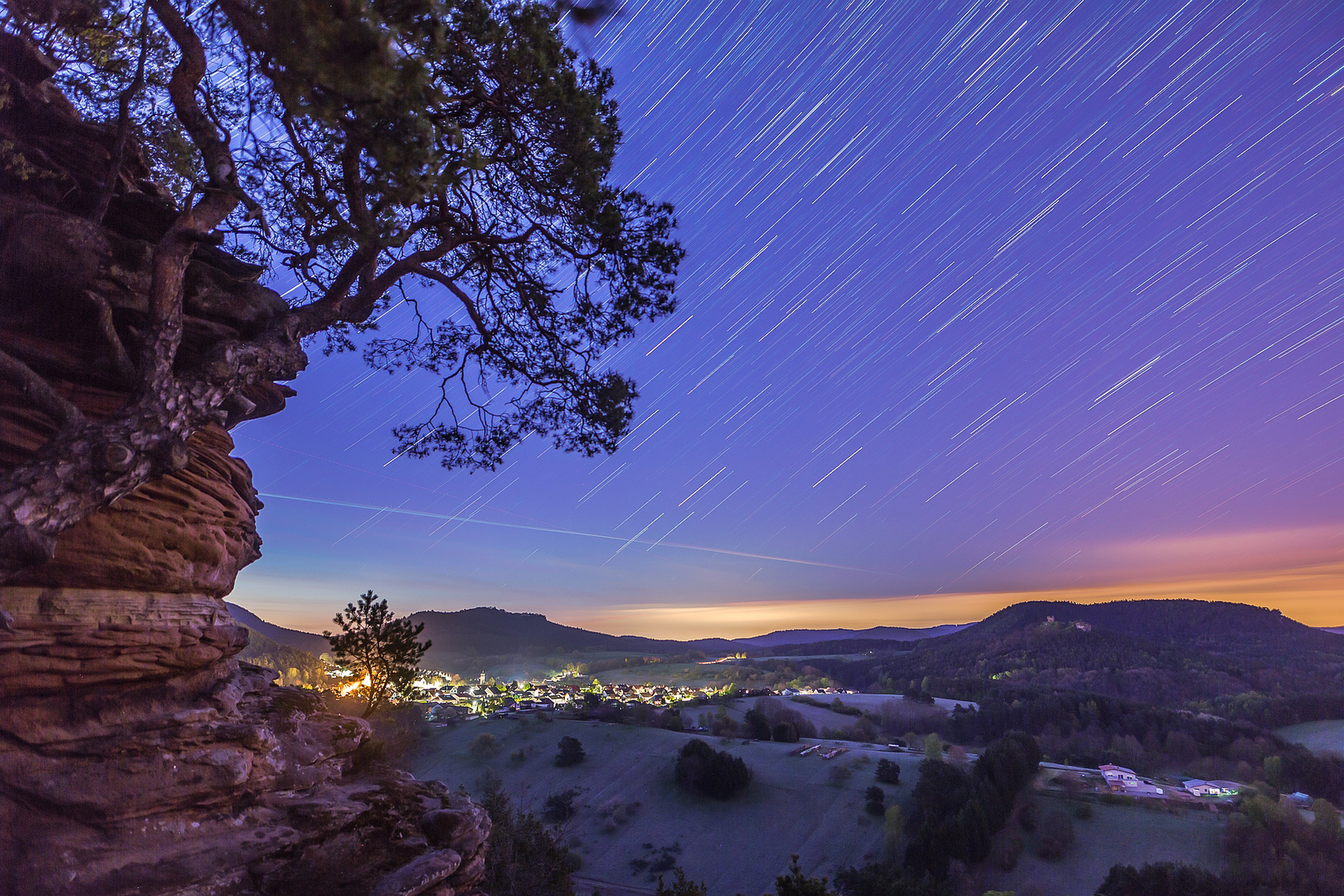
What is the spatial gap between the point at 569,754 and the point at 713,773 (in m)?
12.5

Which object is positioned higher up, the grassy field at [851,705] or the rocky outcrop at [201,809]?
the rocky outcrop at [201,809]

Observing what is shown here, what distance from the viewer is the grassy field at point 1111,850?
3431 cm

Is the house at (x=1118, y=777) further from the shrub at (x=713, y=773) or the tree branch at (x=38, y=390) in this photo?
the tree branch at (x=38, y=390)

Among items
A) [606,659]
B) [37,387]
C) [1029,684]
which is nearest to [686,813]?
[37,387]

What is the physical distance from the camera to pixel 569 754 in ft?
158

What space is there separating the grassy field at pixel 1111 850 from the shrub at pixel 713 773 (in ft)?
55.7

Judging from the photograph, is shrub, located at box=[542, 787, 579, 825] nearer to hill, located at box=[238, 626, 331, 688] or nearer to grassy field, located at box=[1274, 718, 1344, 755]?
hill, located at box=[238, 626, 331, 688]

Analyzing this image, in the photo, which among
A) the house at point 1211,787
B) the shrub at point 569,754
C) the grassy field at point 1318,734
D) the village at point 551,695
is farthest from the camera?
the village at point 551,695

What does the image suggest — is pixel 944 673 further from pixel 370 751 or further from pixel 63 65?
pixel 63 65

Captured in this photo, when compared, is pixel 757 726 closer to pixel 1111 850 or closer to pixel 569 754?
pixel 569 754

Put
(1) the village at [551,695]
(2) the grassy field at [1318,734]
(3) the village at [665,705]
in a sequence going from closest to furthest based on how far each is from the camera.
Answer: (3) the village at [665,705], (2) the grassy field at [1318,734], (1) the village at [551,695]

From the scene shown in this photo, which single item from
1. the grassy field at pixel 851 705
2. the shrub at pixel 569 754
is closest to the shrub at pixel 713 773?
the shrub at pixel 569 754

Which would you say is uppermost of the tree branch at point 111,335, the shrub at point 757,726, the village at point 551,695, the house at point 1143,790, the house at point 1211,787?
the tree branch at point 111,335

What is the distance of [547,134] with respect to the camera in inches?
366
